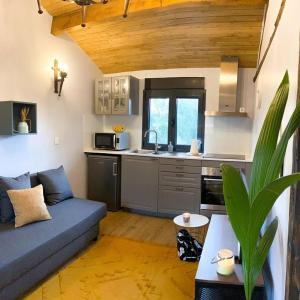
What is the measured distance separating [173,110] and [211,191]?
1.54 meters

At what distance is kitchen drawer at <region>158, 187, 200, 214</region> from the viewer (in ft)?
13.5

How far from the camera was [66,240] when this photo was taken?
2.72 m

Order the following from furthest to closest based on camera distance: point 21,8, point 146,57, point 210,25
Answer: point 146,57, point 210,25, point 21,8

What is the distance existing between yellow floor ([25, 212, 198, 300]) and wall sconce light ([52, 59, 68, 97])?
2015mm

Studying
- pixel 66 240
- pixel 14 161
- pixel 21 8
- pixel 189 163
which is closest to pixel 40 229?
pixel 66 240

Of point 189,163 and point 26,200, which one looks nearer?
point 26,200

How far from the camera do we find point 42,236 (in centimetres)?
251

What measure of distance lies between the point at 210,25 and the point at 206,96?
1.26 metres

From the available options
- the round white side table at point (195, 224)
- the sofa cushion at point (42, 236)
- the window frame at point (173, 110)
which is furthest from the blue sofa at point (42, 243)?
the window frame at point (173, 110)

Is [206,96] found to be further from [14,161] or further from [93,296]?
[93,296]

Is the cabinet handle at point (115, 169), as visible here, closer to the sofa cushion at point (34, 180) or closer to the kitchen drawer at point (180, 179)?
the kitchen drawer at point (180, 179)

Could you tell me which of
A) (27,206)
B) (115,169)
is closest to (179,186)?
(115,169)

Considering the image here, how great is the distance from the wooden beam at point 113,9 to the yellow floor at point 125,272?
2.68 m

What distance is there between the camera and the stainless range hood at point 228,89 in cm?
417
